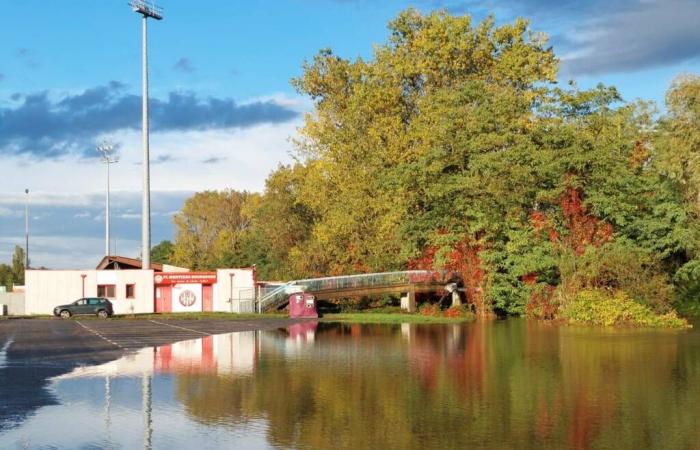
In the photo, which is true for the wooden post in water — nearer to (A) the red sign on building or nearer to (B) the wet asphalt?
(B) the wet asphalt

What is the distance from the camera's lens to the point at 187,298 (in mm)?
69688

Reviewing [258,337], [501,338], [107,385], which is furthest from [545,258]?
[107,385]

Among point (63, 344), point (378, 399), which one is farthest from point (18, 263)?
point (378, 399)

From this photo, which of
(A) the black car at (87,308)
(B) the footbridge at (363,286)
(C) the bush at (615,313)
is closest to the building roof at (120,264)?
(A) the black car at (87,308)

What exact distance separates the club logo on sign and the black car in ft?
20.9

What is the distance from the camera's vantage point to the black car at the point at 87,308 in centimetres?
6475

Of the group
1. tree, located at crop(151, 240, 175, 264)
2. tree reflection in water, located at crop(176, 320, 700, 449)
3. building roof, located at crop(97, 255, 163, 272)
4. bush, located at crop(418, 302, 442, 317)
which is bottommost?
tree reflection in water, located at crop(176, 320, 700, 449)

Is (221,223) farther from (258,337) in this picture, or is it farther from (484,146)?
(258,337)

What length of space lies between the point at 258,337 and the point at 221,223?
279 ft

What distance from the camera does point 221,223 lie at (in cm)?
12362

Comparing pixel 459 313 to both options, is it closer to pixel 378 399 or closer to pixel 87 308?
pixel 87 308

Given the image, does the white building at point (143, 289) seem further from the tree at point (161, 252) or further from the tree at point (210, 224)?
the tree at point (161, 252)

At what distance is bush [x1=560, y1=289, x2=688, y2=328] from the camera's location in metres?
45.4

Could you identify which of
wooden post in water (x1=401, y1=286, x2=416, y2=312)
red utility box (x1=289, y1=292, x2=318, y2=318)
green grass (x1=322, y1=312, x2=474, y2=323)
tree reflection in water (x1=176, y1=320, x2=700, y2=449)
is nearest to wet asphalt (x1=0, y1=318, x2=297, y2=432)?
red utility box (x1=289, y1=292, x2=318, y2=318)
